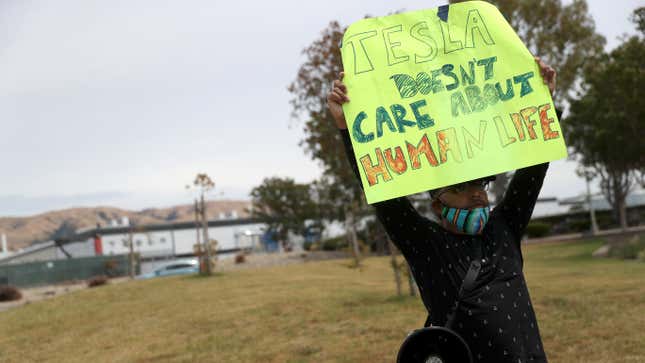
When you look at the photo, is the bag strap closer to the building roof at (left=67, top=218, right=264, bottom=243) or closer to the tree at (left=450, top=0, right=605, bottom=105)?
the tree at (left=450, top=0, right=605, bottom=105)

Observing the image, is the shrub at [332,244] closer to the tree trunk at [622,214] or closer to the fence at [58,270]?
the fence at [58,270]

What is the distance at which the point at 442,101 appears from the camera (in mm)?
2914

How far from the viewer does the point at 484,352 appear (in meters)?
2.49

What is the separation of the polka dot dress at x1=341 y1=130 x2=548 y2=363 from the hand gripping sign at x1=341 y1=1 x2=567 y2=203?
0.36ft

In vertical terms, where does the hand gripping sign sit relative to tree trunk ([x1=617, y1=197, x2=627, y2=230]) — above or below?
above

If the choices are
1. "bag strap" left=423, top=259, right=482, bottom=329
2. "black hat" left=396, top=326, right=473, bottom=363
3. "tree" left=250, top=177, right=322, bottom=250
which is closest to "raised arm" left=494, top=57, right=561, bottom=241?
"bag strap" left=423, top=259, right=482, bottom=329

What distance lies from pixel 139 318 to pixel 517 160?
12.0 meters

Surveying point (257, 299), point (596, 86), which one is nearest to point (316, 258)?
point (596, 86)

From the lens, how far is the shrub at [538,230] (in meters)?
46.1

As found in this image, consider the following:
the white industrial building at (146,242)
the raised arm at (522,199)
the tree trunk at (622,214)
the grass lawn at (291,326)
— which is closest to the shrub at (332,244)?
the white industrial building at (146,242)

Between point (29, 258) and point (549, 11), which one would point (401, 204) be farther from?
point (29, 258)

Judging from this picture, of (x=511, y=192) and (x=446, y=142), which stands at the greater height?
(x=446, y=142)

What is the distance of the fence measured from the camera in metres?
38.8

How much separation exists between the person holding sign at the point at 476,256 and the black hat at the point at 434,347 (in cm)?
10
